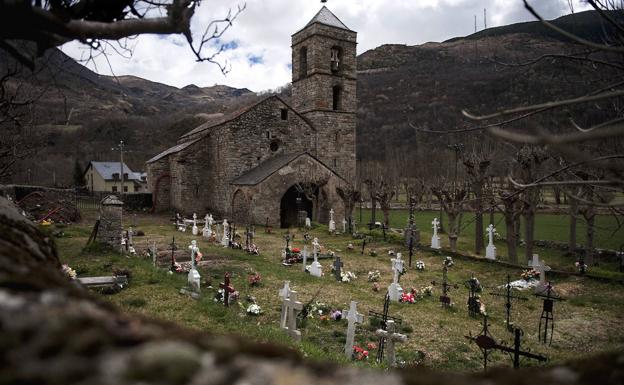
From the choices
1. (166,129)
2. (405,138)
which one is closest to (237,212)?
(405,138)

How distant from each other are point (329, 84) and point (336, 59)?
80.9 inches

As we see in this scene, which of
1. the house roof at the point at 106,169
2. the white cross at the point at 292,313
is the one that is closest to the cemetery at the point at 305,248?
the white cross at the point at 292,313

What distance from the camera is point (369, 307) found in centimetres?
977

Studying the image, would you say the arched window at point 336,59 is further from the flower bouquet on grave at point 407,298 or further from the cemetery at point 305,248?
the flower bouquet on grave at point 407,298

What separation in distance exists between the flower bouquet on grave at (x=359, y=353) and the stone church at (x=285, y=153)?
662 inches

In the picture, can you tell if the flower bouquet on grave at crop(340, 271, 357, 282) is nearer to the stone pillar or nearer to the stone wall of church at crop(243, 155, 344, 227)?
the stone pillar

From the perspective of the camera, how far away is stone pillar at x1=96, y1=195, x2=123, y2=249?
41.4 feet

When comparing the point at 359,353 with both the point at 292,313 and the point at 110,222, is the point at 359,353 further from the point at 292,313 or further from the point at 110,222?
the point at 110,222

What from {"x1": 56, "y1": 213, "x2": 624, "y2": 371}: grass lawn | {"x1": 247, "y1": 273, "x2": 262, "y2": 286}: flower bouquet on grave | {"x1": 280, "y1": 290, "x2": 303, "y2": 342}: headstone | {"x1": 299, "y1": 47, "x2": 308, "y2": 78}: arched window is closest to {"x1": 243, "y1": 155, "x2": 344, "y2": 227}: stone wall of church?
{"x1": 56, "y1": 213, "x2": 624, "y2": 371}: grass lawn

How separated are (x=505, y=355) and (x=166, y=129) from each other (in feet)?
317

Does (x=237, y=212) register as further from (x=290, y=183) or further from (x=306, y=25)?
(x=306, y=25)

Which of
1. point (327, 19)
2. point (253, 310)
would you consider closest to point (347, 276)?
point (253, 310)

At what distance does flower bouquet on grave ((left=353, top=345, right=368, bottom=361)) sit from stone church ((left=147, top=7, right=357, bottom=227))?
16823 millimetres

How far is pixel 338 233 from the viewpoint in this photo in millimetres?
21234
